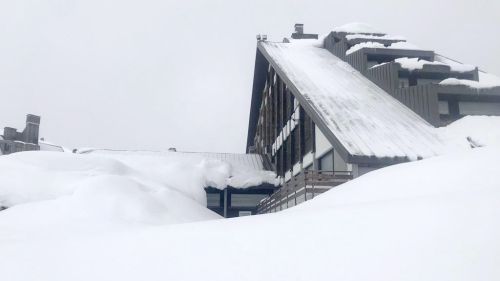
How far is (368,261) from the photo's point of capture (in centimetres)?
375

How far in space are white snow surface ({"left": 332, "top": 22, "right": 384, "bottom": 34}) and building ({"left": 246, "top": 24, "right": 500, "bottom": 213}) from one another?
6 centimetres

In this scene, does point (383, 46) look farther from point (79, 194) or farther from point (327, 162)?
point (79, 194)

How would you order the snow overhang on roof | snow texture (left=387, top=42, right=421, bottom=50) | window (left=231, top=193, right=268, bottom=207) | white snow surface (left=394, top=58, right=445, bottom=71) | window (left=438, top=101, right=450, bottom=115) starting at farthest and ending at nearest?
the snow overhang on roof → window (left=231, top=193, right=268, bottom=207) → snow texture (left=387, top=42, right=421, bottom=50) → white snow surface (left=394, top=58, right=445, bottom=71) → window (left=438, top=101, right=450, bottom=115)

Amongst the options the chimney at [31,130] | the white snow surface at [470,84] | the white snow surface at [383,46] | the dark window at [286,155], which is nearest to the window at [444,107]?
the white snow surface at [470,84]

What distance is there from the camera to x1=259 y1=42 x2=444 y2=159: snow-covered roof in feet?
46.7

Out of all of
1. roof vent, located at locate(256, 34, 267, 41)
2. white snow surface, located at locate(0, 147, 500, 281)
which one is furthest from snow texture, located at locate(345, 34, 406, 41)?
white snow surface, located at locate(0, 147, 500, 281)

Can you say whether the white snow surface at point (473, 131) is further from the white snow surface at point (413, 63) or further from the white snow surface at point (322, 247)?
the white snow surface at point (322, 247)

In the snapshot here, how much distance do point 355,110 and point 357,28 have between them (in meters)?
9.83

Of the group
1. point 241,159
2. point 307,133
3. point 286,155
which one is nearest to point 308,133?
point 307,133

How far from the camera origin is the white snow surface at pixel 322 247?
11.8 feet

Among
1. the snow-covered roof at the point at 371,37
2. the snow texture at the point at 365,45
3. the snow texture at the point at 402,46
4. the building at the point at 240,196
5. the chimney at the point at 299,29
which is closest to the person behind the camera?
the snow texture at the point at 402,46

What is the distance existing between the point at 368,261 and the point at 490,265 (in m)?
0.90

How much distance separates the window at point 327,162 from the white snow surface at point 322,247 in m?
7.99

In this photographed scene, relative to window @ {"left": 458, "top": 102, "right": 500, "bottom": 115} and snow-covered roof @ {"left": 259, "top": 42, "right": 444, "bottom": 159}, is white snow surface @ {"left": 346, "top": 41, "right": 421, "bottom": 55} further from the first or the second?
window @ {"left": 458, "top": 102, "right": 500, "bottom": 115}
